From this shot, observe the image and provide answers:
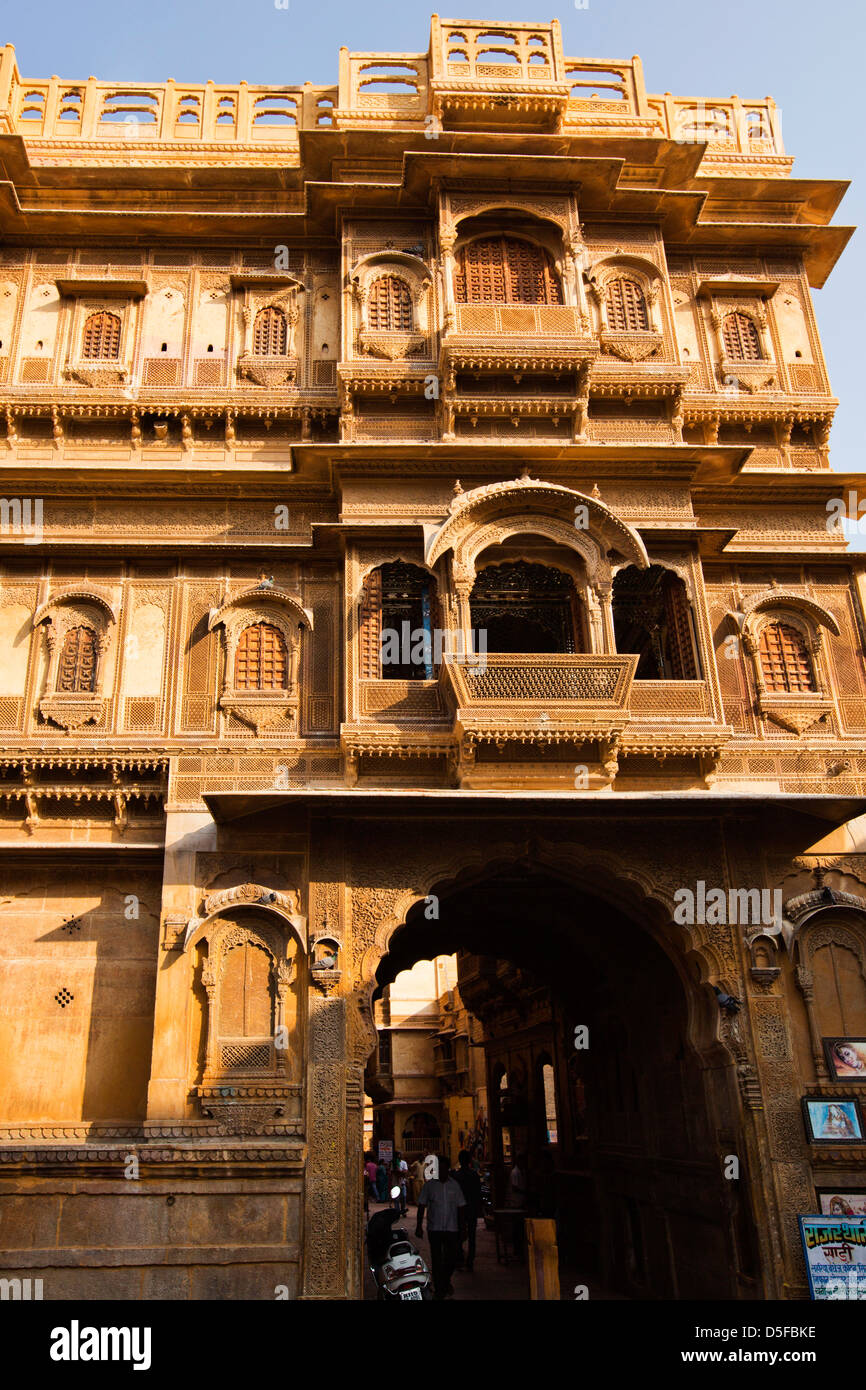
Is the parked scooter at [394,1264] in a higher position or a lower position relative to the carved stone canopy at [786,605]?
lower

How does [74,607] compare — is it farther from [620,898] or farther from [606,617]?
[620,898]

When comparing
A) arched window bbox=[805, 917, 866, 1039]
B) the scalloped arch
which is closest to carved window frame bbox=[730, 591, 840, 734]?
the scalloped arch

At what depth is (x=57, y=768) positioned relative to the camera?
12250 millimetres

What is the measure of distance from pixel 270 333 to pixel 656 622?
661cm

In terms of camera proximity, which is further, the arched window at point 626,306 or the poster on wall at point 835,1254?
the arched window at point 626,306

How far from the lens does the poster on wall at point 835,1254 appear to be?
409 inches

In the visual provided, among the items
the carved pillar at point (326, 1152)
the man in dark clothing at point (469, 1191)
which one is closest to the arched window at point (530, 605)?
the carved pillar at point (326, 1152)

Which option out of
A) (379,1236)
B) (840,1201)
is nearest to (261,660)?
(379,1236)

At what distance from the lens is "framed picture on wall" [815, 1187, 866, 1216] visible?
1101cm

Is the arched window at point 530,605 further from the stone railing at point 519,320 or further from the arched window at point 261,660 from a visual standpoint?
the stone railing at point 519,320

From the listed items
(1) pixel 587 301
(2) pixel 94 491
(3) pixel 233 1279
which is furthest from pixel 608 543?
(3) pixel 233 1279

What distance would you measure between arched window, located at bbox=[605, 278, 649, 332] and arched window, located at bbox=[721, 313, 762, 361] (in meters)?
1.29

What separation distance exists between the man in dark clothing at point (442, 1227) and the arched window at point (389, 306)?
10728mm
